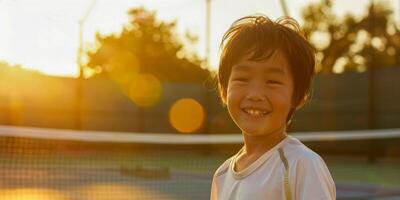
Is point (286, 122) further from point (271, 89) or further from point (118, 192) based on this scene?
point (118, 192)

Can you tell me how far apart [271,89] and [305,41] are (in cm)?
17

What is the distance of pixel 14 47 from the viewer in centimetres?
1575

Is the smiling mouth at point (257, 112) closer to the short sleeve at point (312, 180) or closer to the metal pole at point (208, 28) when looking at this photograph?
the short sleeve at point (312, 180)

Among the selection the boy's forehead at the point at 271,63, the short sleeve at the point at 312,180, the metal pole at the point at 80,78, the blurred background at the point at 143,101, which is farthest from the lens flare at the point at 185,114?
the short sleeve at the point at 312,180

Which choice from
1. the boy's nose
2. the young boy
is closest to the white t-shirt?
the young boy

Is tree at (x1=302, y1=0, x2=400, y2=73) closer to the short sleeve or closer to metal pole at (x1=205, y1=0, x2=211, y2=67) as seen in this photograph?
metal pole at (x1=205, y1=0, x2=211, y2=67)

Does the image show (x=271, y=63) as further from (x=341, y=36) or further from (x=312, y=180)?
(x=341, y=36)

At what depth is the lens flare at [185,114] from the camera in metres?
18.8

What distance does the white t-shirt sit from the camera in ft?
4.72

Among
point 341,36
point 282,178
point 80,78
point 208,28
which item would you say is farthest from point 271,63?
point 341,36

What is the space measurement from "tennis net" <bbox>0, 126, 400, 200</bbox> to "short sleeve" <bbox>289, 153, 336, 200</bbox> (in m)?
5.77

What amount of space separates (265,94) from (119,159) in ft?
45.5

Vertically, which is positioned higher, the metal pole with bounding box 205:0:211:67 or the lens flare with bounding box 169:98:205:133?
the metal pole with bounding box 205:0:211:67

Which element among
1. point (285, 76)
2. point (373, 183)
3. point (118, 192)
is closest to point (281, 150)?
point (285, 76)
